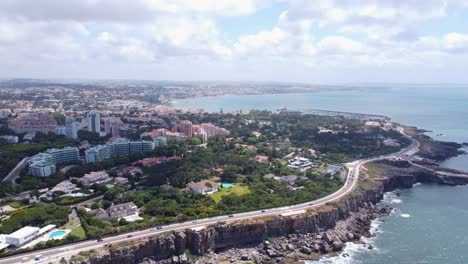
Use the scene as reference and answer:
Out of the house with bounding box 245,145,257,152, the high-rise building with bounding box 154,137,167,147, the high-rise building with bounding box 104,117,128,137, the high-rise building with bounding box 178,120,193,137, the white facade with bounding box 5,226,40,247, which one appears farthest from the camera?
the high-rise building with bounding box 104,117,128,137

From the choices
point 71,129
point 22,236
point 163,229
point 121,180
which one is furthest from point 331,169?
point 71,129

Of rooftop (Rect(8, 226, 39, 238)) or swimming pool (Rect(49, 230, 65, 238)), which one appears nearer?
rooftop (Rect(8, 226, 39, 238))

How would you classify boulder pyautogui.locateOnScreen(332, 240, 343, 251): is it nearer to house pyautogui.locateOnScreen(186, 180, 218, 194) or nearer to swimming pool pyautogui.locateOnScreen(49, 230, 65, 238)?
house pyautogui.locateOnScreen(186, 180, 218, 194)

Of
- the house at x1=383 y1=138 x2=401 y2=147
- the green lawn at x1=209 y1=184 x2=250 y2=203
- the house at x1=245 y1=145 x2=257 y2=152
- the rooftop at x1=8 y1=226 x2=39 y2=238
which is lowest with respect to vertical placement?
the green lawn at x1=209 y1=184 x2=250 y2=203

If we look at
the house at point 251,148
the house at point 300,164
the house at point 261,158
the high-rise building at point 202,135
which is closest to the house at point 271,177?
the house at point 300,164

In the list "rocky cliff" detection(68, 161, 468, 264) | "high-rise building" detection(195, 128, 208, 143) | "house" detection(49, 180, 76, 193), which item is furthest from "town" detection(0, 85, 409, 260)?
"rocky cliff" detection(68, 161, 468, 264)

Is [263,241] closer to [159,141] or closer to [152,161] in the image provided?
[152,161]
